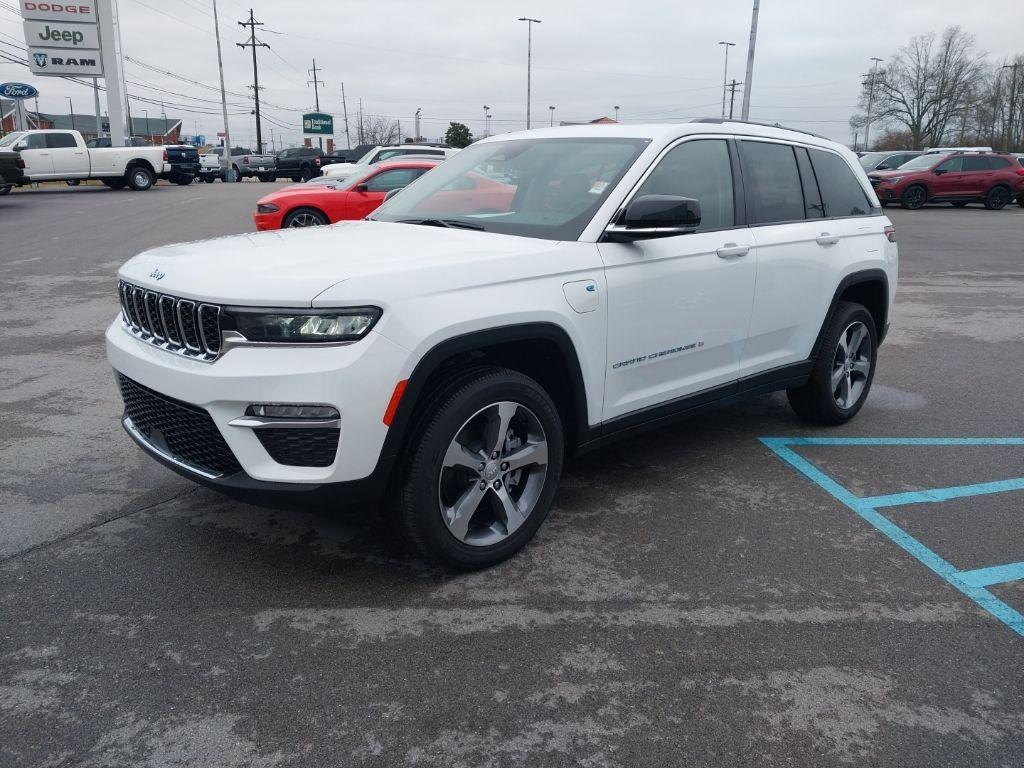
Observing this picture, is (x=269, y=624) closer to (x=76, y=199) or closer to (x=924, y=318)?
(x=924, y=318)

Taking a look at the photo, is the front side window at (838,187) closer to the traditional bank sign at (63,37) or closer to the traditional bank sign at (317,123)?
the traditional bank sign at (63,37)

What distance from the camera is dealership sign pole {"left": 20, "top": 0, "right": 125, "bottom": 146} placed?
3612 centimetres

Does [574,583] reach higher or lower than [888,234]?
lower

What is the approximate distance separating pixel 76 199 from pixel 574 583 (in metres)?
26.4

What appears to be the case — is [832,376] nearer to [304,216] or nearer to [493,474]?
[493,474]

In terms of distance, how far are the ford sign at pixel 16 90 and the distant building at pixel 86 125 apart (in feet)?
71.5

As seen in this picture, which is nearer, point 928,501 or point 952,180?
point 928,501

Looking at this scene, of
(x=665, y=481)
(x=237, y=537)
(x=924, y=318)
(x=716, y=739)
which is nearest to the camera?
(x=716, y=739)

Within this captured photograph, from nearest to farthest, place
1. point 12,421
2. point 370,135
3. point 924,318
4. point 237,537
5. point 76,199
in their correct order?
point 237,537 → point 12,421 → point 924,318 → point 76,199 → point 370,135

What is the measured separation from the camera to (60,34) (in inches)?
1435

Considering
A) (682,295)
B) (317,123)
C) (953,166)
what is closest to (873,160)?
(953,166)

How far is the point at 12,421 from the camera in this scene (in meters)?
5.15

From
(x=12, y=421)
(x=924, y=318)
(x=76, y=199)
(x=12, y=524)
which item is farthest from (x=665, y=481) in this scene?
(x=76, y=199)

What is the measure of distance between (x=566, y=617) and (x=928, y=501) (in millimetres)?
2256
